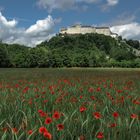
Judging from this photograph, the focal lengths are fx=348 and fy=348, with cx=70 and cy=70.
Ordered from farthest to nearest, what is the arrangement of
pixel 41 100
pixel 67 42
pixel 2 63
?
pixel 67 42 < pixel 2 63 < pixel 41 100

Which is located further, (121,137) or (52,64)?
(52,64)

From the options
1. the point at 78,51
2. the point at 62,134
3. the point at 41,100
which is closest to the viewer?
the point at 62,134

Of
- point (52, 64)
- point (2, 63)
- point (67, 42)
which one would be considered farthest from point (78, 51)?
point (2, 63)

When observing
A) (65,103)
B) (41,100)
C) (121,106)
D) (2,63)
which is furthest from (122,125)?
(2,63)

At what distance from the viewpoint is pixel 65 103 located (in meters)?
7.31

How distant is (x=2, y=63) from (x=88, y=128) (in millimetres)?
119174

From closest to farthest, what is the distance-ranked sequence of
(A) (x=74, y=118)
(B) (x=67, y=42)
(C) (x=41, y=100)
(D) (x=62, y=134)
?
(D) (x=62, y=134) < (A) (x=74, y=118) < (C) (x=41, y=100) < (B) (x=67, y=42)

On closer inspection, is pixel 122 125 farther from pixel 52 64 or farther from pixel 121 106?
pixel 52 64

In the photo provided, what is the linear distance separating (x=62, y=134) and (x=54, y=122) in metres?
0.56

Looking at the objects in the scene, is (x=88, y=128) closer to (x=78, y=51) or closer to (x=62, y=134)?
(x=62, y=134)

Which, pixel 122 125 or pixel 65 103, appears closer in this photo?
pixel 122 125

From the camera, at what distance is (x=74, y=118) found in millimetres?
5363

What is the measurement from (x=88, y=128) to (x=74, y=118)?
560 millimetres

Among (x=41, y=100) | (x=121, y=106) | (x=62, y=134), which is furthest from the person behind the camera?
(x=41, y=100)
